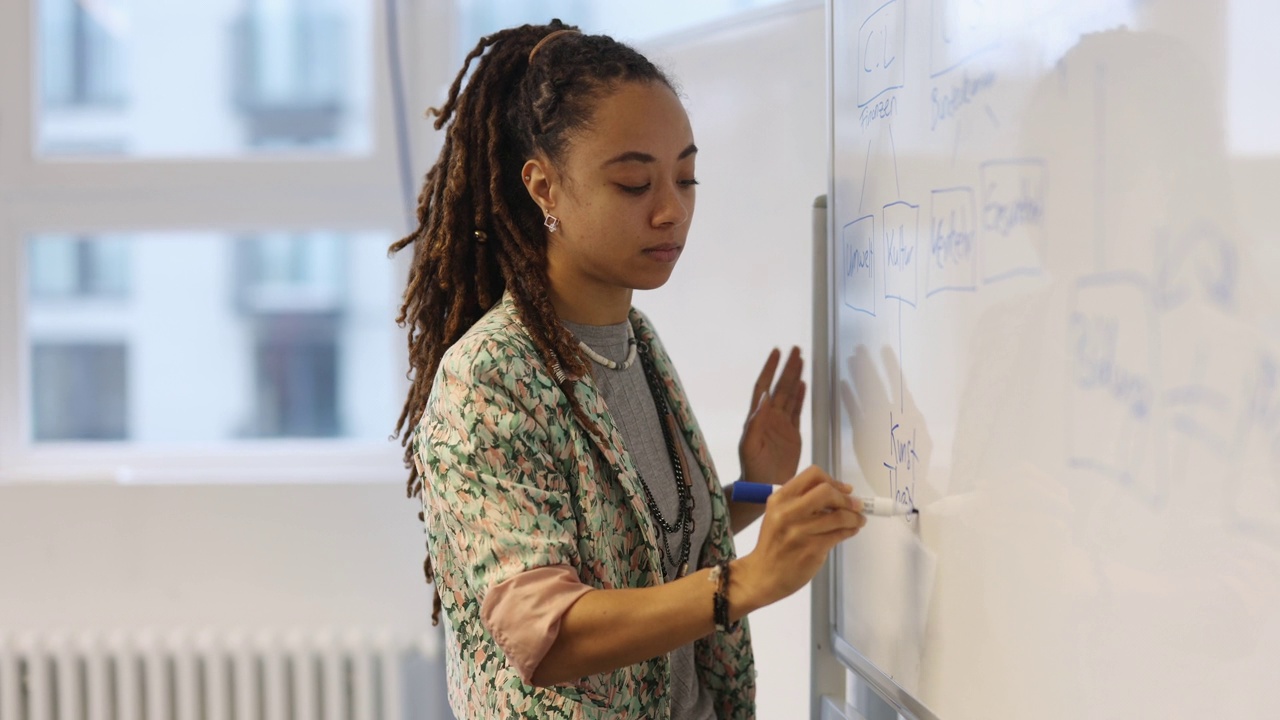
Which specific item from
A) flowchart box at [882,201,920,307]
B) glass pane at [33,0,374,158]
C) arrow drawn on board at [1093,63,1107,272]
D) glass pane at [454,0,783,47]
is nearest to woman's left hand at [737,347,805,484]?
flowchart box at [882,201,920,307]

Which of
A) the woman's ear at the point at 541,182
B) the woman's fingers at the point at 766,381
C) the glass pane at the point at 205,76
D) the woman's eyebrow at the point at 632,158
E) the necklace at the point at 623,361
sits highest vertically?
the glass pane at the point at 205,76

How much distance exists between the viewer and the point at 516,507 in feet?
3.05

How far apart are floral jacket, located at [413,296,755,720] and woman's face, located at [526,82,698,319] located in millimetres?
102

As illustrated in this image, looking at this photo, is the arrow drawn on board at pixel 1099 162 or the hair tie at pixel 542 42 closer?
the arrow drawn on board at pixel 1099 162

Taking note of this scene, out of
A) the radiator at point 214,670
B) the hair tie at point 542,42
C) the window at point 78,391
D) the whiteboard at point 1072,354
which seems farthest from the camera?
the window at point 78,391

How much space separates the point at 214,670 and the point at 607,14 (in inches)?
60.3

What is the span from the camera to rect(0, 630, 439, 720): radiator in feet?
7.32

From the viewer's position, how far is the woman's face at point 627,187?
1046mm

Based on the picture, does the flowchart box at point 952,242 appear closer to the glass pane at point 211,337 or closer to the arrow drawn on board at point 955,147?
the arrow drawn on board at point 955,147

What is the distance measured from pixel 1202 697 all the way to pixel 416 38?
7.18 feet

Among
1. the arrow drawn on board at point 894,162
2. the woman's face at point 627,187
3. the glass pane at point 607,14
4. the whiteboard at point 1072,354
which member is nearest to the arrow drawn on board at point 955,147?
the whiteboard at point 1072,354

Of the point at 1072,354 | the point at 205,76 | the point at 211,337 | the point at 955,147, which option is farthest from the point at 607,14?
the point at 1072,354

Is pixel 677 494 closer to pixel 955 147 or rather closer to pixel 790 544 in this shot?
pixel 790 544

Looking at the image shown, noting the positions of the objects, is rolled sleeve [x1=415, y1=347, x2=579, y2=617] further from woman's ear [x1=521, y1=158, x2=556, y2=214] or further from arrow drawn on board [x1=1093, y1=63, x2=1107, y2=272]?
arrow drawn on board [x1=1093, y1=63, x2=1107, y2=272]
